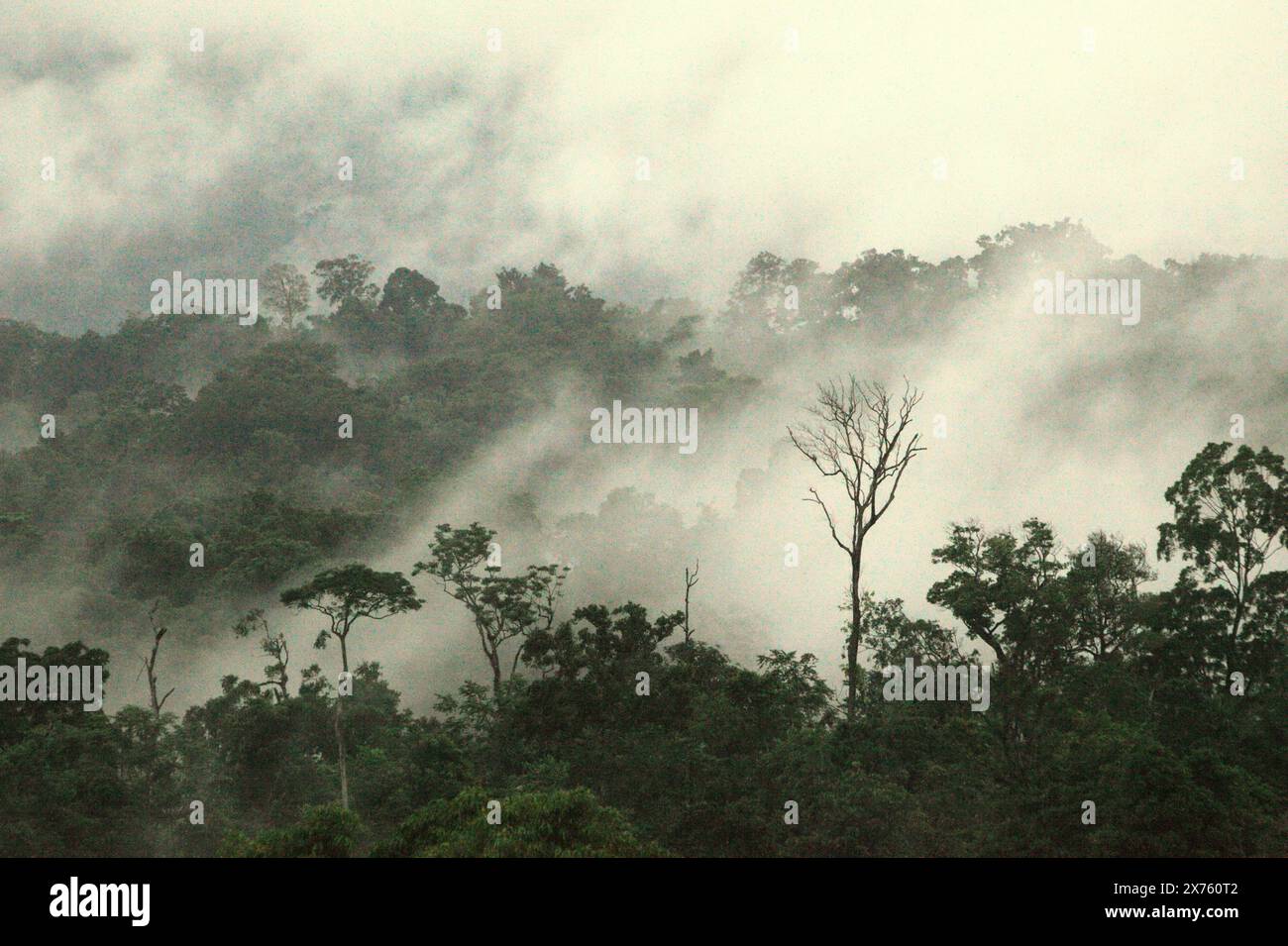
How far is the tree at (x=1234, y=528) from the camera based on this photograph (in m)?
29.1

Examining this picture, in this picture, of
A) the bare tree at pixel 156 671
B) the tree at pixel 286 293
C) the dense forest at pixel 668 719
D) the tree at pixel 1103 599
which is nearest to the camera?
the dense forest at pixel 668 719

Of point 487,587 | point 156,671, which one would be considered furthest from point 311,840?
point 156,671

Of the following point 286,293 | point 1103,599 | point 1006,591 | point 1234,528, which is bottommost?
point 1103,599

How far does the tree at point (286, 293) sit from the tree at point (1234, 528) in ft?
313

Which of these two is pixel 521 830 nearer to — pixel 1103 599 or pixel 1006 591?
pixel 1006 591

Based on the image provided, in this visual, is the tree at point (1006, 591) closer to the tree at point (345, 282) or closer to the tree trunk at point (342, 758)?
the tree trunk at point (342, 758)

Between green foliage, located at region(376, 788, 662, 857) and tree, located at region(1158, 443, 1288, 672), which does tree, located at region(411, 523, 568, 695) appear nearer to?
green foliage, located at region(376, 788, 662, 857)

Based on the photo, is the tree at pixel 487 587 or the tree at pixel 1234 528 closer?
the tree at pixel 1234 528

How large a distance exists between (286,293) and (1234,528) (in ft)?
319

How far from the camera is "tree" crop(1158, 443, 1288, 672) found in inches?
1147

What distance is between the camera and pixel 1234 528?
98.3 ft

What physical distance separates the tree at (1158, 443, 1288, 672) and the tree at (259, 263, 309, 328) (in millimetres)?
95394

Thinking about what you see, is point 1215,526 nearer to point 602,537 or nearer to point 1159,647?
point 1159,647

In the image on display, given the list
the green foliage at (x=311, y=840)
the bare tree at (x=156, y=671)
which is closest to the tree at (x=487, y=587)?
the bare tree at (x=156, y=671)
